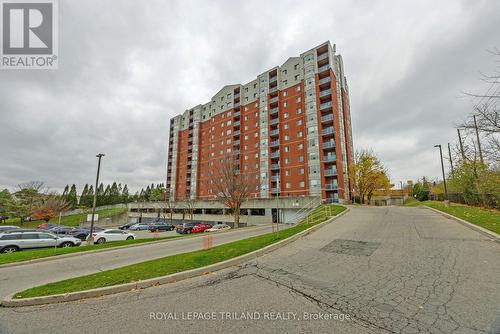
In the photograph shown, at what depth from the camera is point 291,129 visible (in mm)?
52062

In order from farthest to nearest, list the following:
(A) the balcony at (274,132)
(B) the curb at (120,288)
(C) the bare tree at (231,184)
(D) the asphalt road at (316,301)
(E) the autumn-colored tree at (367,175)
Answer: (A) the balcony at (274,132) < (E) the autumn-colored tree at (367,175) < (C) the bare tree at (231,184) < (B) the curb at (120,288) < (D) the asphalt road at (316,301)

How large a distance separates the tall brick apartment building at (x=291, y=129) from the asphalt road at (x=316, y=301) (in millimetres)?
28602

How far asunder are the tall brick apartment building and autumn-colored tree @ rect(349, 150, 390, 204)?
9.64 feet

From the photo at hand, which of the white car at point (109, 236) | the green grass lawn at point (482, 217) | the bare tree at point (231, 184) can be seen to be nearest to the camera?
the green grass lawn at point (482, 217)

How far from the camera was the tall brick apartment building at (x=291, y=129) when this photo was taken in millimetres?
45969

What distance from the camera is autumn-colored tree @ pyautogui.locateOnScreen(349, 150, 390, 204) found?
41688 mm

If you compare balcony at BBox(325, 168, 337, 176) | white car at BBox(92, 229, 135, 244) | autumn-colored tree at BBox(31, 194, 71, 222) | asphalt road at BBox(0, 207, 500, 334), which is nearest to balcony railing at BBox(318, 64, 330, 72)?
balcony at BBox(325, 168, 337, 176)

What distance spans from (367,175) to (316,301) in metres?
42.4

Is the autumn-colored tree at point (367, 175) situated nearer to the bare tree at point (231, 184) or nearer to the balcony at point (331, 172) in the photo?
the balcony at point (331, 172)

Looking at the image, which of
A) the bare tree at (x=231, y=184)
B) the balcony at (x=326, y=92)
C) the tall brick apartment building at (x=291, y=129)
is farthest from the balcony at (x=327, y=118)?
the bare tree at (x=231, y=184)

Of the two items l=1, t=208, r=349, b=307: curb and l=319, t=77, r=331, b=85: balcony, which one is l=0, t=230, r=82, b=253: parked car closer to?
l=1, t=208, r=349, b=307: curb

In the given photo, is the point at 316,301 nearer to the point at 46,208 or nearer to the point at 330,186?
the point at 330,186

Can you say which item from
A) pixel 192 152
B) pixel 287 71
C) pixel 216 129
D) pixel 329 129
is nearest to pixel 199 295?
pixel 329 129

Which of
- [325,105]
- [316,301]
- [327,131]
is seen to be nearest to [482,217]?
[316,301]
